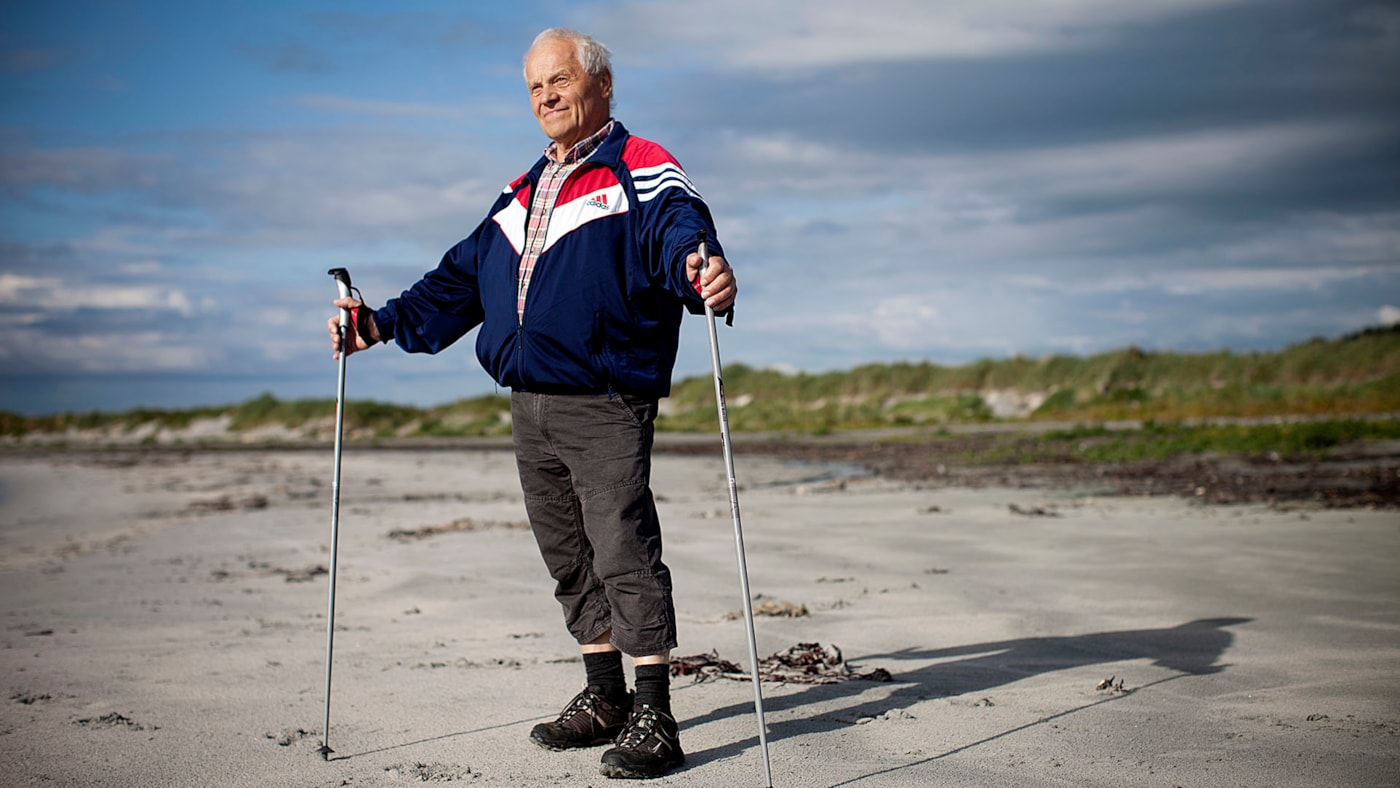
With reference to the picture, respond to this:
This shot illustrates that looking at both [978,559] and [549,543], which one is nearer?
[549,543]

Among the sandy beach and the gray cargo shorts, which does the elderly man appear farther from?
the sandy beach

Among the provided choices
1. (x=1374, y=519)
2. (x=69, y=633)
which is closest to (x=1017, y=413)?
(x=1374, y=519)

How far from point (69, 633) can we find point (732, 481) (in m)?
3.89

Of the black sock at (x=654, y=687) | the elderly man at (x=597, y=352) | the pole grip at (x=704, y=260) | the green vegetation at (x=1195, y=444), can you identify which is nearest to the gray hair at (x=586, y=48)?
the elderly man at (x=597, y=352)

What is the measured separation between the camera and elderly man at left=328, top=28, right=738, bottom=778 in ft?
10.4

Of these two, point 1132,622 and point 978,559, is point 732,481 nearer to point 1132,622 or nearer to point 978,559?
point 1132,622

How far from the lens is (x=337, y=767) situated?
315 cm

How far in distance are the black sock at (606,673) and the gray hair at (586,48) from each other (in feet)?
6.23

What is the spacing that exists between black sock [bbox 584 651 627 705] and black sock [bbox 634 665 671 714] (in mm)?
275

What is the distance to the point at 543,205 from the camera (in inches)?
133

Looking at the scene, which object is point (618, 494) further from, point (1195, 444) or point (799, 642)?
point (1195, 444)

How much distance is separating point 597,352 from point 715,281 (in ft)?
1.62

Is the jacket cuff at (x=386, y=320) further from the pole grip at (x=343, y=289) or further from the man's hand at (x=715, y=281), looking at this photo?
the man's hand at (x=715, y=281)

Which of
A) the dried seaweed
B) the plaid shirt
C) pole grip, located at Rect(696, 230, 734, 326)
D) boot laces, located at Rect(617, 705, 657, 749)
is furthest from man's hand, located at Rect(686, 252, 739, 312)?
the dried seaweed
